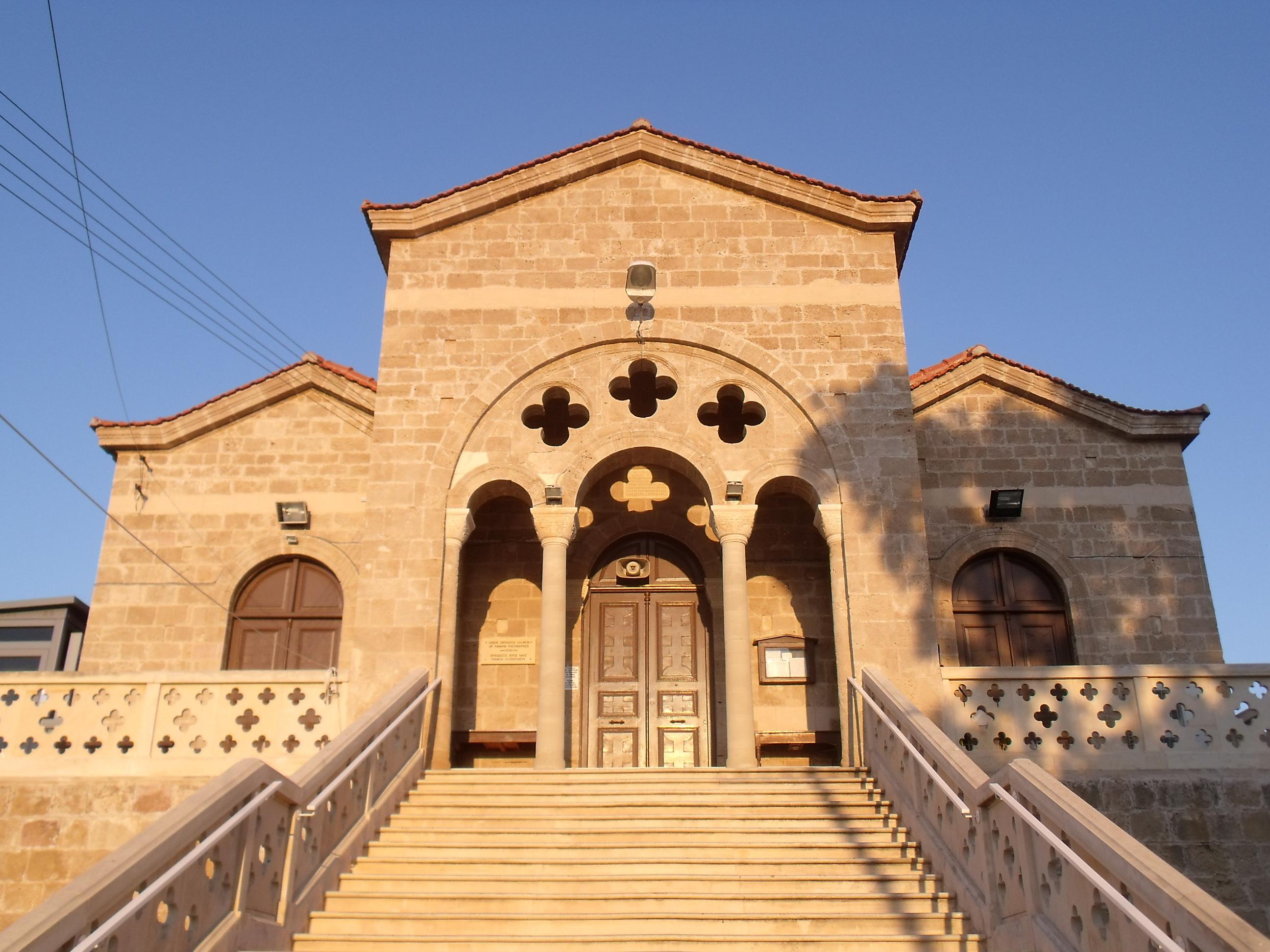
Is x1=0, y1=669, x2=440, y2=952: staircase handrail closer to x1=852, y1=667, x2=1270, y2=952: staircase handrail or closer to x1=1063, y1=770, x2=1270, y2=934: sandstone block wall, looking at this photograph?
x1=852, y1=667, x2=1270, y2=952: staircase handrail

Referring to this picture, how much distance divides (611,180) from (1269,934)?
11123 millimetres

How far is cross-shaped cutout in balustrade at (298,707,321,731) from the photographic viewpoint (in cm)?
1141

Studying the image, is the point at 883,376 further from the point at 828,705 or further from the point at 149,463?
the point at 149,463

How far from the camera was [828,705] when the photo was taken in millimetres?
14680

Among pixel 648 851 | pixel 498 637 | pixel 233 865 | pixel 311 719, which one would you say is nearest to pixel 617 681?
pixel 498 637

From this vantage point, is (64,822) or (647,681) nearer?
(64,822)

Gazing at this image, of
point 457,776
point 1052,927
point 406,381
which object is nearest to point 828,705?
point 457,776

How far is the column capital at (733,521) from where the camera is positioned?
43.4ft

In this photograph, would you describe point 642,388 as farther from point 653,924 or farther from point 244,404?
point 653,924

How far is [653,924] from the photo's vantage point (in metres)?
7.76

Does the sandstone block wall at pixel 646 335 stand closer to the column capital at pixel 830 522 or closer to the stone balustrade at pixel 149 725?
the column capital at pixel 830 522

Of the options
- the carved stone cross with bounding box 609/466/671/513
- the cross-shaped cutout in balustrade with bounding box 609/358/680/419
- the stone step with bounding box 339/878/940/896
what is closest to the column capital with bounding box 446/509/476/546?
the cross-shaped cutout in balustrade with bounding box 609/358/680/419

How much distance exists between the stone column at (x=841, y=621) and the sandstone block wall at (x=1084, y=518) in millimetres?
2699

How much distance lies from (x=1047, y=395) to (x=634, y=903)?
34.7 feet
